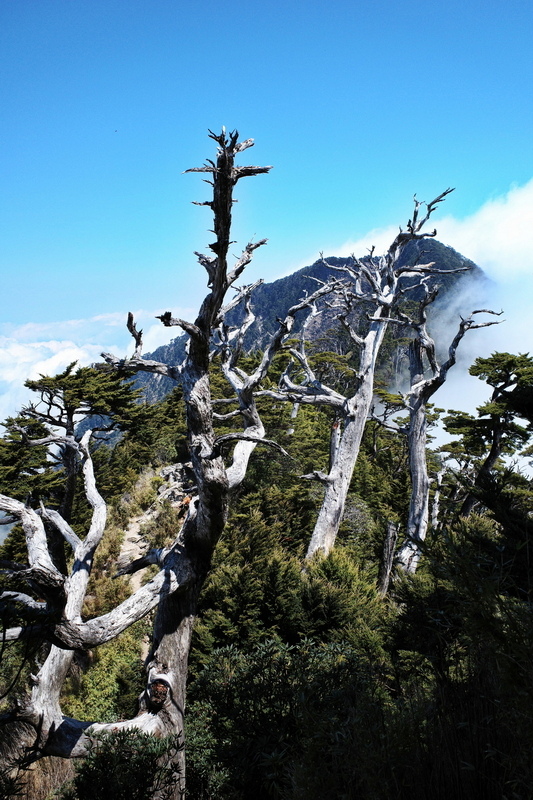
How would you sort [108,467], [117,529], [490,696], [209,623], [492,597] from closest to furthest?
1. [492,597]
2. [490,696]
3. [209,623]
4. [117,529]
5. [108,467]

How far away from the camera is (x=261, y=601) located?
7172 millimetres

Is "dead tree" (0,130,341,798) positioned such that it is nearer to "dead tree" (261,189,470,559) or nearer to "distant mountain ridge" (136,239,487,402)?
"dead tree" (261,189,470,559)

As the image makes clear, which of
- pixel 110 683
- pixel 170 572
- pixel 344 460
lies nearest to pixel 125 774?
pixel 170 572

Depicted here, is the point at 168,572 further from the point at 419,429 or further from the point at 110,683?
the point at 419,429

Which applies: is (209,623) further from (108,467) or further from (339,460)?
(108,467)

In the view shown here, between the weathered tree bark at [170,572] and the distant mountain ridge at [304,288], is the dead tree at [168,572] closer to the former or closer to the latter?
the weathered tree bark at [170,572]

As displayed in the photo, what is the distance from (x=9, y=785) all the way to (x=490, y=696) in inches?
90.4

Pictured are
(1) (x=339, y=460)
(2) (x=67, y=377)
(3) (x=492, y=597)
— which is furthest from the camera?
(2) (x=67, y=377)

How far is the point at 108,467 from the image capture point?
1530cm

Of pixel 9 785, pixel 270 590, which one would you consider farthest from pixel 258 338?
pixel 9 785

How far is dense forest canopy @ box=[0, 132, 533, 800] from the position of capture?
7.18 ft

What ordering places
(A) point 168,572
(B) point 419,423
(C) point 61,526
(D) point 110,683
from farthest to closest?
1. (B) point 419,423
2. (D) point 110,683
3. (C) point 61,526
4. (A) point 168,572

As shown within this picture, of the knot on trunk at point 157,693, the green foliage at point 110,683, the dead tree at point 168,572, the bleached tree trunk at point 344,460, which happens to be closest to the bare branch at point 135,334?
the dead tree at point 168,572

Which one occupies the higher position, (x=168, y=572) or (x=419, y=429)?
(x=419, y=429)
